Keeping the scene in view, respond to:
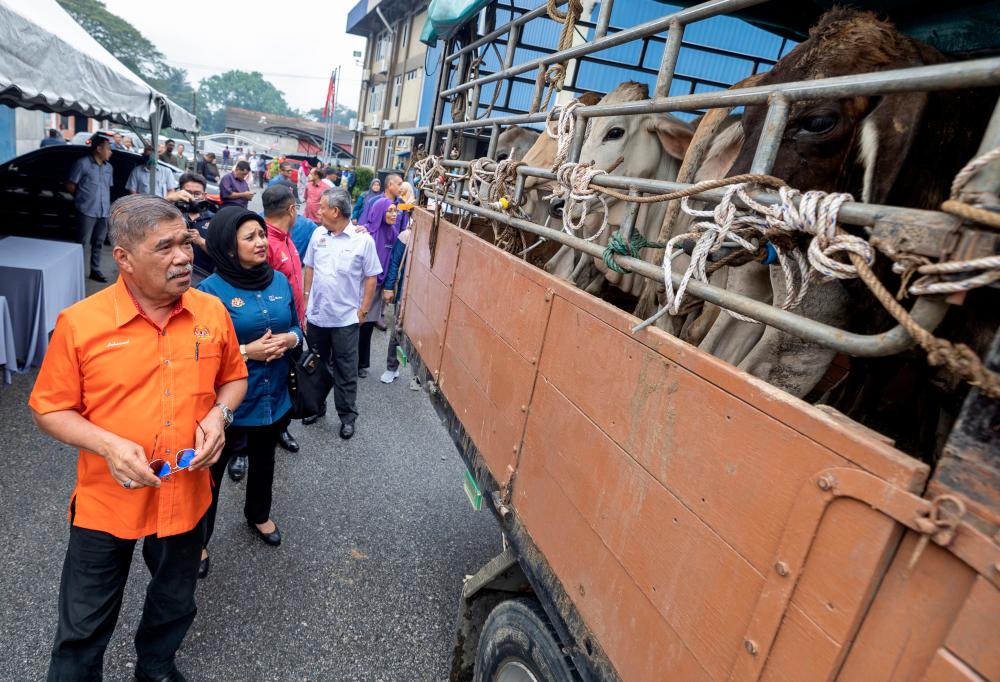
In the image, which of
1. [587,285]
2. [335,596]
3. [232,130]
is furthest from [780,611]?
[232,130]

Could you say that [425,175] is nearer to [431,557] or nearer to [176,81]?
[431,557]

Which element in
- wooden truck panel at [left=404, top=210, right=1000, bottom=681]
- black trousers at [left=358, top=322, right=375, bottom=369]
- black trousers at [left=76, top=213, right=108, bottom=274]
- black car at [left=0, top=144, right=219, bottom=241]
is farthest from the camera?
black trousers at [left=76, top=213, right=108, bottom=274]

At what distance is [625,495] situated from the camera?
1316 mm

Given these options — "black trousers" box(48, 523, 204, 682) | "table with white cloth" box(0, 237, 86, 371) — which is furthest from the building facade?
"black trousers" box(48, 523, 204, 682)

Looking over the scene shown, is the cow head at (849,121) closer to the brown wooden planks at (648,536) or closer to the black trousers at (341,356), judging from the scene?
the brown wooden planks at (648,536)

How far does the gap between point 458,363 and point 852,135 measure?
70.8 inches

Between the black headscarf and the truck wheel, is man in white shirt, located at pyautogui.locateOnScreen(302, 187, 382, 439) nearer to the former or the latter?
the black headscarf

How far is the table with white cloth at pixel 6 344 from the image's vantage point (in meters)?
3.83

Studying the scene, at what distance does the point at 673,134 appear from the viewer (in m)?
2.73

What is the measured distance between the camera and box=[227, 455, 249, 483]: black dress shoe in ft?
12.2

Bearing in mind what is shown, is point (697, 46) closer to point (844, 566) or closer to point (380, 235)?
point (380, 235)

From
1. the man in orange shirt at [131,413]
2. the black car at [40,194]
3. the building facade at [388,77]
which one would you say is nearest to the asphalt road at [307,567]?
the man in orange shirt at [131,413]

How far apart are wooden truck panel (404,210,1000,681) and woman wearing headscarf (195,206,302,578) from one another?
135 centimetres

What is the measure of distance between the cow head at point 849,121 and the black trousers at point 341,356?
3.36 meters
